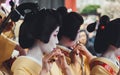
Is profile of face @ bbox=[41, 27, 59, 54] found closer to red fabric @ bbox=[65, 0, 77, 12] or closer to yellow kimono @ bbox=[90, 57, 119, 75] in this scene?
yellow kimono @ bbox=[90, 57, 119, 75]

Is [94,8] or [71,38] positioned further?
[94,8]

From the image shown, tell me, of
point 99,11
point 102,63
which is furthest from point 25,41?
point 99,11

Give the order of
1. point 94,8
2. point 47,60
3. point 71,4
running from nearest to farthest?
point 47,60 → point 71,4 → point 94,8

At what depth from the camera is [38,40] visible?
1.40m

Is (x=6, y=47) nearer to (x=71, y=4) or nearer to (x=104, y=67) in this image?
(x=104, y=67)

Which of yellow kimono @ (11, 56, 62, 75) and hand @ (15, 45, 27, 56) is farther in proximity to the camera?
hand @ (15, 45, 27, 56)

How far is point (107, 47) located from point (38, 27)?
19.9 inches

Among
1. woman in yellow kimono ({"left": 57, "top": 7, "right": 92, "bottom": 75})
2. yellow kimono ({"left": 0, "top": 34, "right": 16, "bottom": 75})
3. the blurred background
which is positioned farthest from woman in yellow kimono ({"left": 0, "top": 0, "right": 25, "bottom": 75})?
the blurred background

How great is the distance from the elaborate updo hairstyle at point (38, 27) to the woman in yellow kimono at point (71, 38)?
0.72 feet

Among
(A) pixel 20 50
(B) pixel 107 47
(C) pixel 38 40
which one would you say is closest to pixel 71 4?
(B) pixel 107 47

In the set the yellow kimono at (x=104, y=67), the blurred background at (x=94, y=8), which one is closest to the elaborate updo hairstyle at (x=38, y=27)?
the yellow kimono at (x=104, y=67)

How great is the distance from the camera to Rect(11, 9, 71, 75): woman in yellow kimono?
138 cm

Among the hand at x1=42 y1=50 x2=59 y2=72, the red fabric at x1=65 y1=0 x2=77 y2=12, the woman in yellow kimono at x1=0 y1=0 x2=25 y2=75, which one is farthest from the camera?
the red fabric at x1=65 y1=0 x2=77 y2=12

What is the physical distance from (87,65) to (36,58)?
468 mm
